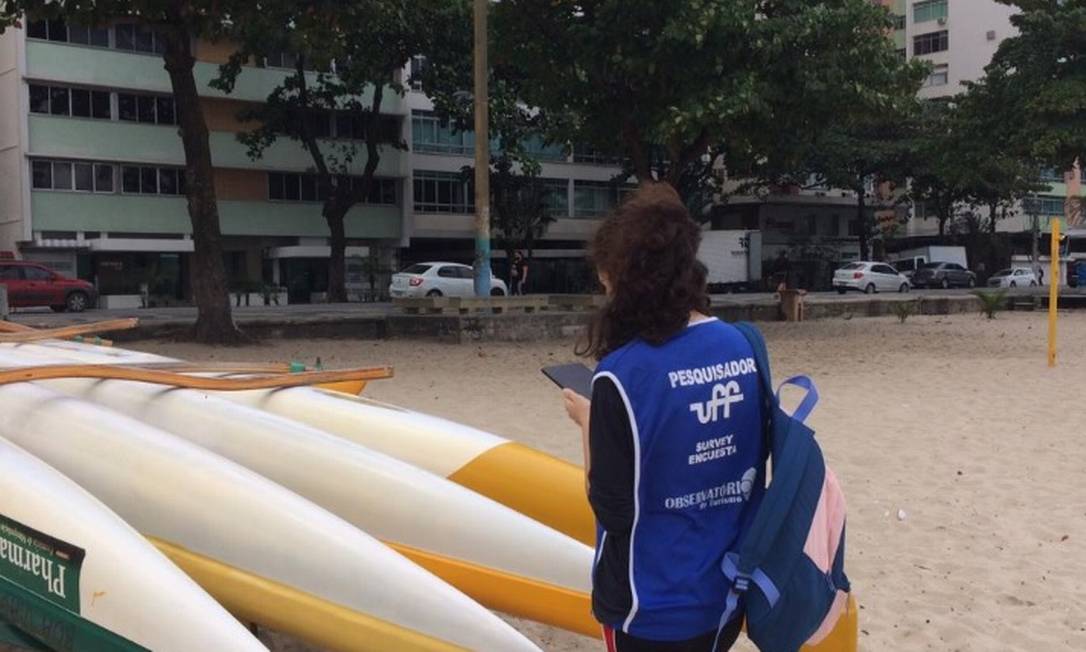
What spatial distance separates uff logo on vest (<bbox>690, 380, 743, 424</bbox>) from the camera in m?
1.92

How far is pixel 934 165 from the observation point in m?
27.1

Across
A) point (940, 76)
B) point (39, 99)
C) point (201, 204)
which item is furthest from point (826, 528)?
point (940, 76)

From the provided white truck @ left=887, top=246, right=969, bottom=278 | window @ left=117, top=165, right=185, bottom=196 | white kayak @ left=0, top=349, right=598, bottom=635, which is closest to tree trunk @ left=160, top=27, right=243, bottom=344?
white kayak @ left=0, top=349, right=598, bottom=635

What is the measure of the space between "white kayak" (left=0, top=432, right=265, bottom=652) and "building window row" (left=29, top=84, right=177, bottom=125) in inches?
1247

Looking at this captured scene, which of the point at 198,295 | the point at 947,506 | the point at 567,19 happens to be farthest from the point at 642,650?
the point at 567,19

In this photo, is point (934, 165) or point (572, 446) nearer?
point (572, 446)

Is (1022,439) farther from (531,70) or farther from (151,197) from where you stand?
(151,197)

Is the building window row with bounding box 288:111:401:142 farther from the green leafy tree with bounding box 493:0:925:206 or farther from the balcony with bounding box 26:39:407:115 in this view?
the green leafy tree with bounding box 493:0:925:206

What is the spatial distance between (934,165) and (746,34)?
14274 millimetres

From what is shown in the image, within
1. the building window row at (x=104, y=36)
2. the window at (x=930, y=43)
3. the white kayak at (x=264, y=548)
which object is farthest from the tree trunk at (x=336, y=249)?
the window at (x=930, y=43)

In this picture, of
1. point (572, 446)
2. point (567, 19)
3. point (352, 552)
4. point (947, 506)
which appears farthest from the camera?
point (567, 19)

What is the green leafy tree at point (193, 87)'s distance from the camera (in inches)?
513

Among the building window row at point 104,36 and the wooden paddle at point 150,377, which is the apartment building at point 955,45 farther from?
the wooden paddle at point 150,377

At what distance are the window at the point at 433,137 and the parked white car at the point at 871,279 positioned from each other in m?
15.5
